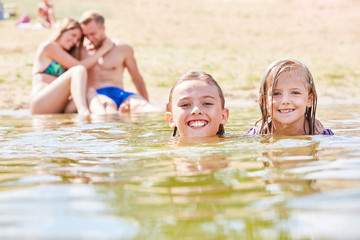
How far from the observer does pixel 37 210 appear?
5.95ft

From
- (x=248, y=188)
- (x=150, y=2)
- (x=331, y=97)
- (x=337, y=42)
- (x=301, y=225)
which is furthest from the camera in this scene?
(x=150, y=2)

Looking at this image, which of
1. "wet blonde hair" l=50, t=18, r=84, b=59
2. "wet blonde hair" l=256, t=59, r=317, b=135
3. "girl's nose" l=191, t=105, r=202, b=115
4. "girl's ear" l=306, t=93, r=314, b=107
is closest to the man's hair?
"wet blonde hair" l=50, t=18, r=84, b=59

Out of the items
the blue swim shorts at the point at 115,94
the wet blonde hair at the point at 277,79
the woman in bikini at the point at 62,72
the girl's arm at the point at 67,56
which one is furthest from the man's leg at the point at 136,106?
the wet blonde hair at the point at 277,79

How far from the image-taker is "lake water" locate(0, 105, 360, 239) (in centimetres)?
155

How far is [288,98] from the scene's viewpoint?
4.06 meters

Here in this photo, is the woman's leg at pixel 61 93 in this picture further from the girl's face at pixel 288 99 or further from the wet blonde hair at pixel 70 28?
the girl's face at pixel 288 99

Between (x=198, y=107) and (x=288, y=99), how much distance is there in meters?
0.69

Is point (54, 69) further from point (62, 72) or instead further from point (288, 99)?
point (288, 99)

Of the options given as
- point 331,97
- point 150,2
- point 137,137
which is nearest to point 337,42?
point 331,97

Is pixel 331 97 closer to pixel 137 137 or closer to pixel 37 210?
pixel 137 137

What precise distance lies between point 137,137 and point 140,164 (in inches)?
66.5

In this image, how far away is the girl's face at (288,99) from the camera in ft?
13.3

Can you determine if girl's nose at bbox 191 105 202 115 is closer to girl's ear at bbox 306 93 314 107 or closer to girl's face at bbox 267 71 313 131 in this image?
girl's face at bbox 267 71 313 131

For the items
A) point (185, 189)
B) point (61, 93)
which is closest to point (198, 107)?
point (185, 189)
